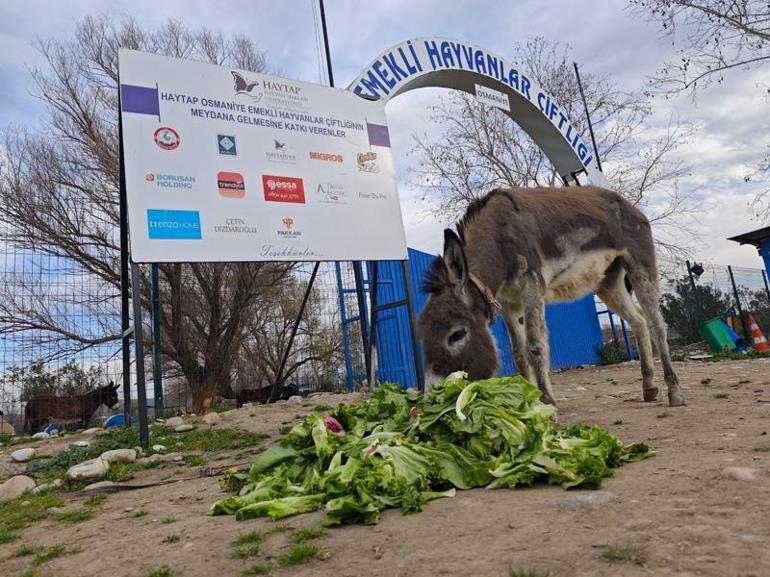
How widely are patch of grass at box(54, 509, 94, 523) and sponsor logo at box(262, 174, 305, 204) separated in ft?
14.3

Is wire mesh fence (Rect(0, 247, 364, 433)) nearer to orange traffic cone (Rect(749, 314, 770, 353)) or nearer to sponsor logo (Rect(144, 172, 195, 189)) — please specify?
sponsor logo (Rect(144, 172, 195, 189))

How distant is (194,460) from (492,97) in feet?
29.4

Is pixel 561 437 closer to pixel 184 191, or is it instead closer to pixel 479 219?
pixel 479 219

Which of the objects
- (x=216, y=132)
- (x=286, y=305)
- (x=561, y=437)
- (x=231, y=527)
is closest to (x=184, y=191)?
(x=216, y=132)

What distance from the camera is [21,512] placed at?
410 cm

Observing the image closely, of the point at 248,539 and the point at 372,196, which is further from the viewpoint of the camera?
the point at 372,196

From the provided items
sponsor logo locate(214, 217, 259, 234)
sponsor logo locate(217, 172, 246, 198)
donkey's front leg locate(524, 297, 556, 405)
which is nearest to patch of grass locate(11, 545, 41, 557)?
sponsor logo locate(214, 217, 259, 234)

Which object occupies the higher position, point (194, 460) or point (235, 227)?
point (235, 227)

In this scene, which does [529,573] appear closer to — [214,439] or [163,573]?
[163,573]

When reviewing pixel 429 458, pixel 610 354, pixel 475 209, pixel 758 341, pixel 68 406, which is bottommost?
pixel 429 458

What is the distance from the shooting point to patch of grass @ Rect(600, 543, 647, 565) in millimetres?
1847

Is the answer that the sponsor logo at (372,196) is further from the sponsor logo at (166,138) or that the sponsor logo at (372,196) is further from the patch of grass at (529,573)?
the patch of grass at (529,573)

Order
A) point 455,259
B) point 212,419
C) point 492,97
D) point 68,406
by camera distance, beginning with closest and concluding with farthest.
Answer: point 455,259
point 212,419
point 68,406
point 492,97

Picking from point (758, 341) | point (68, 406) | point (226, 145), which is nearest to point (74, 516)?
point (226, 145)
